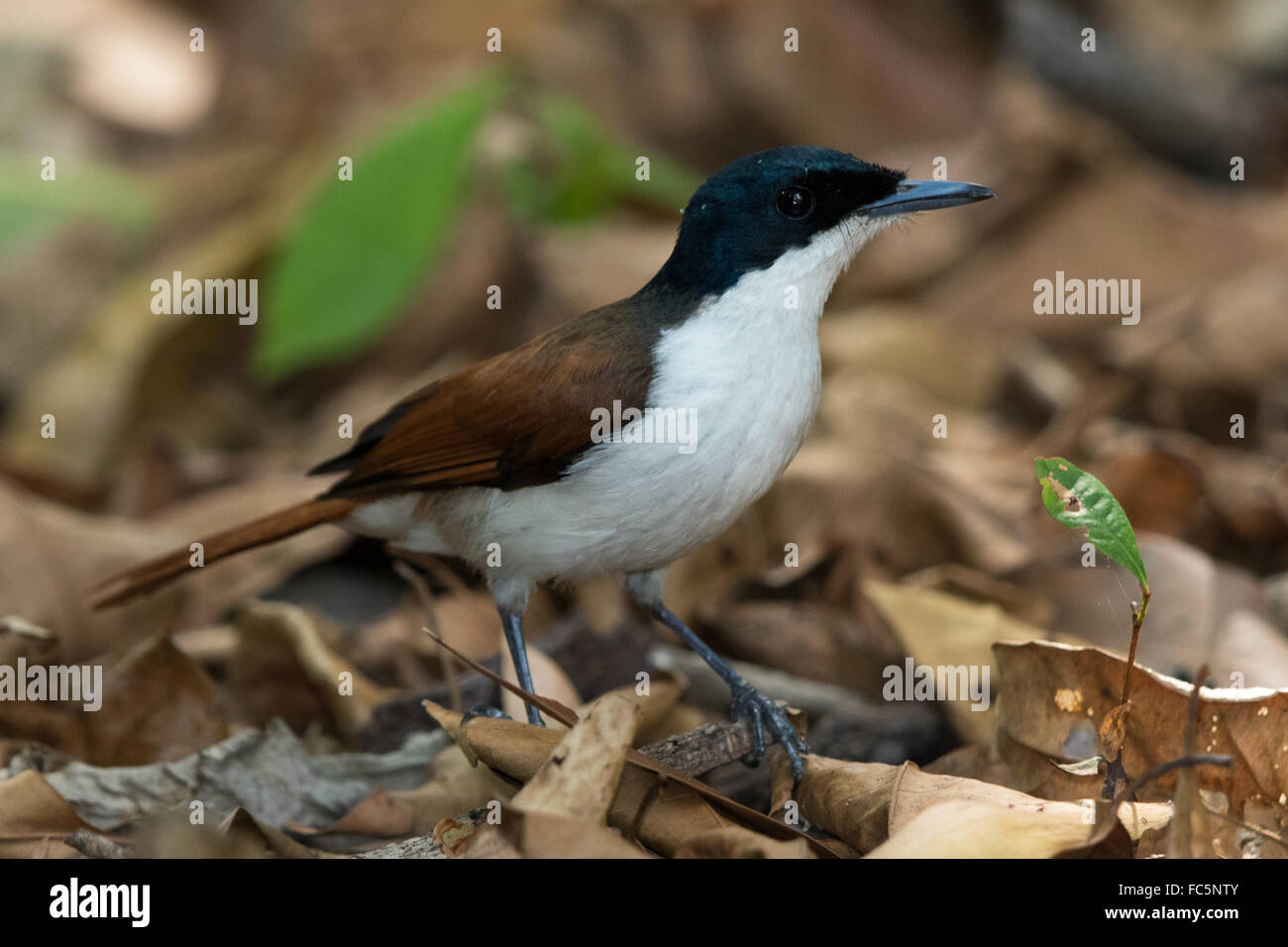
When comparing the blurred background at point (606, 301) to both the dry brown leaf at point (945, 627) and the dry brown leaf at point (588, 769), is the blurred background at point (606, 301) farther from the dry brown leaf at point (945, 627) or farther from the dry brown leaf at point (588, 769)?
the dry brown leaf at point (588, 769)

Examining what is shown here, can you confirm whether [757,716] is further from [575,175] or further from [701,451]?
[575,175]

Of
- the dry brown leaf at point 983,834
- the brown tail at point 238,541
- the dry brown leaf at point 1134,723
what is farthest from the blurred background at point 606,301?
the dry brown leaf at point 983,834

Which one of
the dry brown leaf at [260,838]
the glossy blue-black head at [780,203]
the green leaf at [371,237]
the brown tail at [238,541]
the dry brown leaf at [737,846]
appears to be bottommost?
the dry brown leaf at [260,838]

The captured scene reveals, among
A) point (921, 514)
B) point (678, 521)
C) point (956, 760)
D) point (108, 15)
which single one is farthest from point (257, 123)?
point (956, 760)

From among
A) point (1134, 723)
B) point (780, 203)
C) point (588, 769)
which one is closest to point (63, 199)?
point (780, 203)

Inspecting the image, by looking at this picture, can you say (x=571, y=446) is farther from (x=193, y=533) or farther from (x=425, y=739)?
(x=193, y=533)

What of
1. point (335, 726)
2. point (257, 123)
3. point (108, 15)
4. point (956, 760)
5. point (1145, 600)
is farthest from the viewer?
point (108, 15)
